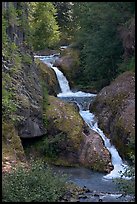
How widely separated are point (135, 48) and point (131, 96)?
167 inches

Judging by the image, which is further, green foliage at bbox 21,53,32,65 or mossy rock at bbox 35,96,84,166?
green foliage at bbox 21,53,32,65

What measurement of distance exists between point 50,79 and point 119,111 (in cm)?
827

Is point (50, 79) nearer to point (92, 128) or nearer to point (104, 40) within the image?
point (104, 40)

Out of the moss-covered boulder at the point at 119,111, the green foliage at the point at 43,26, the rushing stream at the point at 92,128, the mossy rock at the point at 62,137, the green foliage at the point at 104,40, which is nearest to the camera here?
the rushing stream at the point at 92,128

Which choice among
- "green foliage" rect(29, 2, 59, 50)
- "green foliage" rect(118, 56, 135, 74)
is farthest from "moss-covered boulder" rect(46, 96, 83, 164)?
"green foliage" rect(29, 2, 59, 50)

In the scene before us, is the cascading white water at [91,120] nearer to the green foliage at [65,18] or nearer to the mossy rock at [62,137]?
the mossy rock at [62,137]

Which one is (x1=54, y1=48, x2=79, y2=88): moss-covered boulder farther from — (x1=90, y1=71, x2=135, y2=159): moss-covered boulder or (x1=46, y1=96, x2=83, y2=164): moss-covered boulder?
(x1=46, y1=96, x2=83, y2=164): moss-covered boulder

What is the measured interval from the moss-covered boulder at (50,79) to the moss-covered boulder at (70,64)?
1460 mm

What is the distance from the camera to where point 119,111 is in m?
20.4

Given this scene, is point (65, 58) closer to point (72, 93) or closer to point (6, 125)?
point (72, 93)

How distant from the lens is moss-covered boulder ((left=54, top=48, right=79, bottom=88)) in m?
30.2

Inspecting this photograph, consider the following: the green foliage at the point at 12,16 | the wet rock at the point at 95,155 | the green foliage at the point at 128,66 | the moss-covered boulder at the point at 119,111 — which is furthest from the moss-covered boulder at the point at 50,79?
the green foliage at the point at 12,16

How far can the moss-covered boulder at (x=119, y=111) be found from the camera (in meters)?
18.8

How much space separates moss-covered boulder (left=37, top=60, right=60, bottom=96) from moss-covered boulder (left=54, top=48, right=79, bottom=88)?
1.46 m
